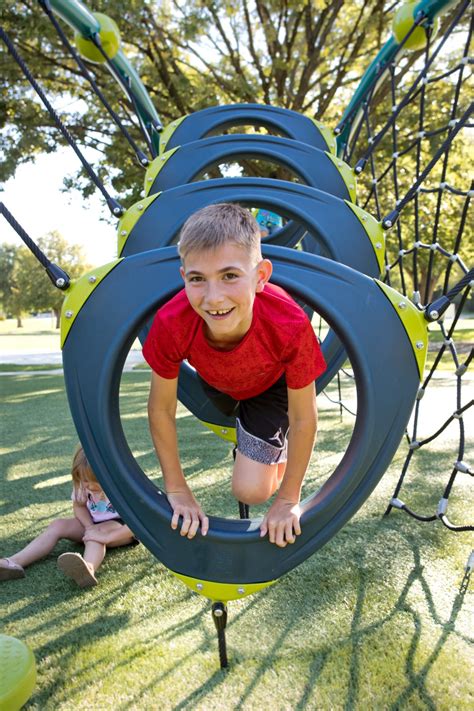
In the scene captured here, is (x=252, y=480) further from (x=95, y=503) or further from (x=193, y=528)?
(x=95, y=503)

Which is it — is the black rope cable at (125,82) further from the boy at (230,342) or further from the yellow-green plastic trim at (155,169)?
the boy at (230,342)

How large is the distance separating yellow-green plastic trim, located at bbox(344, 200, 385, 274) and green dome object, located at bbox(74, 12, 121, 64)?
1657 millimetres

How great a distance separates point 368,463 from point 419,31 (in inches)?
98.7

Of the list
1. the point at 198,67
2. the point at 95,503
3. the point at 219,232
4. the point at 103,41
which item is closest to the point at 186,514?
the point at 219,232

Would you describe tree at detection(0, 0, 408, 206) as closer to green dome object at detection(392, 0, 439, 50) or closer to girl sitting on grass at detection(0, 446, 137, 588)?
green dome object at detection(392, 0, 439, 50)

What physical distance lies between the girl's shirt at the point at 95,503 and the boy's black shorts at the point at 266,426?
766 millimetres

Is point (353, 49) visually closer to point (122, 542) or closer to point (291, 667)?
point (122, 542)

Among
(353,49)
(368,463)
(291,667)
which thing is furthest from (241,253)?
(353,49)

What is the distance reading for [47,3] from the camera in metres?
2.55

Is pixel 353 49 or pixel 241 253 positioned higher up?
pixel 353 49

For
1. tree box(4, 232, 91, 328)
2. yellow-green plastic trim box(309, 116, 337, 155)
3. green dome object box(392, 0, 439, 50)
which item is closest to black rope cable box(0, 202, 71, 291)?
yellow-green plastic trim box(309, 116, 337, 155)

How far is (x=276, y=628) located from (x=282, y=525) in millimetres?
540

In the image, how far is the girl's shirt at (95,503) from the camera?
268 centimetres

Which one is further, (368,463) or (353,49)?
(353,49)
